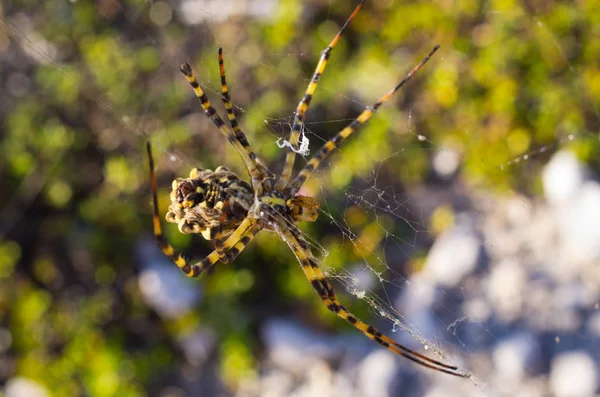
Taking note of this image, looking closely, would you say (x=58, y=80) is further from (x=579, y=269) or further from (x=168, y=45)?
(x=579, y=269)

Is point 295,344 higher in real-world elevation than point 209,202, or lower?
lower

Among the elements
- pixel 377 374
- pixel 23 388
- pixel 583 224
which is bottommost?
pixel 23 388

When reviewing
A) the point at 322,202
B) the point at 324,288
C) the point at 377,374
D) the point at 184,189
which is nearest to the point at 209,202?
the point at 184,189

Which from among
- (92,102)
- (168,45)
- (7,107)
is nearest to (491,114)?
(168,45)

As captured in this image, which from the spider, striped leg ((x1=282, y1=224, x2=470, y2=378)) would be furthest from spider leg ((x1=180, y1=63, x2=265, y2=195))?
striped leg ((x1=282, y1=224, x2=470, y2=378))

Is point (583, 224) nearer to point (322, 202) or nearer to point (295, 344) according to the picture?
point (322, 202)

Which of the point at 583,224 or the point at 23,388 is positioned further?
the point at 23,388

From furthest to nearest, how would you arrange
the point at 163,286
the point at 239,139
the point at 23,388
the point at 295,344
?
the point at 23,388
the point at 163,286
the point at 295,344
the point at 239,139

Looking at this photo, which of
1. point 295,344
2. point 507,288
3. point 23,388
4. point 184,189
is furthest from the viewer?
point 23,388
